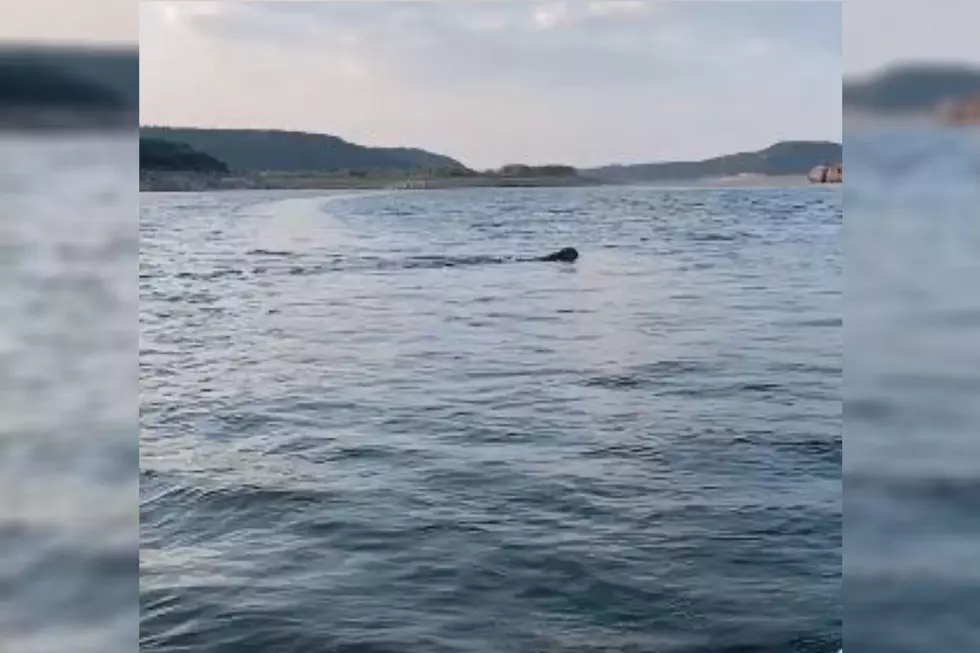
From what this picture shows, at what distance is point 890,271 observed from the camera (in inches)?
102

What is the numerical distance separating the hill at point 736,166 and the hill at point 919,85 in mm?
189

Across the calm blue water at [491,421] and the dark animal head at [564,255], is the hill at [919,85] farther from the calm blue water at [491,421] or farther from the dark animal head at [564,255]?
the dark animal head at [564,255]

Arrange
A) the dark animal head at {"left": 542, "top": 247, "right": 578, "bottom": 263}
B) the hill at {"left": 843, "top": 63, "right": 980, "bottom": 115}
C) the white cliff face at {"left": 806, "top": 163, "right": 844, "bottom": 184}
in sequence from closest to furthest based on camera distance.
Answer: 1. the hill at {"left": 843, "top": 63, "right": 980, "bottom": 115}
2. the white cliff face at {"left": 806, "top": 163, "right": 844, "bottom": 184}
3. the dark animal head at {"left": 542, "top": 247, "right": 578, "bottom": 263}

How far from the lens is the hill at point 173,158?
271 centimetres

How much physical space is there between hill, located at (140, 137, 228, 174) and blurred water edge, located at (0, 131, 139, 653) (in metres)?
0.04

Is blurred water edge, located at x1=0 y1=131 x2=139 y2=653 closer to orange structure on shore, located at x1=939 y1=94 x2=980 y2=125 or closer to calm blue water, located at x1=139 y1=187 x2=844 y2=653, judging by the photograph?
calm blue water, located at x1=139 y1=187 x2=844 y2=653

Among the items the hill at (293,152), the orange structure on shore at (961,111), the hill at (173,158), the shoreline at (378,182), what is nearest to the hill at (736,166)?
the shoreline at (378,182)

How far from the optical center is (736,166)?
2762mm

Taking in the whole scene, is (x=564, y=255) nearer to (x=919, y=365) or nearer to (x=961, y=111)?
(x=919, y=365)

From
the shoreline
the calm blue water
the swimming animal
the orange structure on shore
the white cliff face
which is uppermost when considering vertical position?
the orange structure on shore

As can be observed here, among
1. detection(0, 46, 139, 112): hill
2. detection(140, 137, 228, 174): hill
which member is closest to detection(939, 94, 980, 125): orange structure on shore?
detection(140, 137, 228, 174): hill

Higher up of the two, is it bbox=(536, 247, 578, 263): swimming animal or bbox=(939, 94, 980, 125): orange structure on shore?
bbox=(939, 94, 980, 125): orange structure on shore

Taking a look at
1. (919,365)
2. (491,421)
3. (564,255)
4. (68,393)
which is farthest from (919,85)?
(68,393)

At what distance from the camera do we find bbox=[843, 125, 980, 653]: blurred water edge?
258 centimetres
